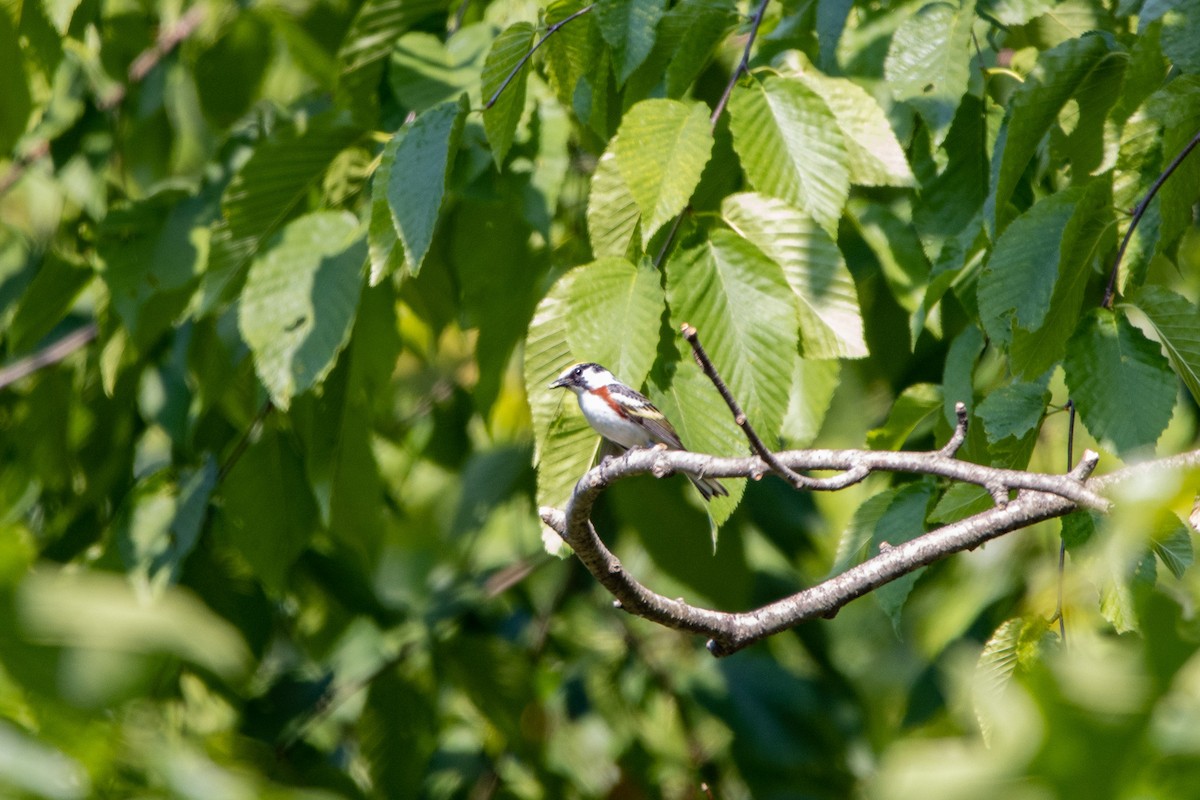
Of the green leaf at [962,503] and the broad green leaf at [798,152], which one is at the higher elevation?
the broad green leaf at [798,152]

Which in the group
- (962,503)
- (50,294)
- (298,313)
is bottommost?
(50,294)

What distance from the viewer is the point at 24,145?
12.7ft

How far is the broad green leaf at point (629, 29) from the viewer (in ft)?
7.57

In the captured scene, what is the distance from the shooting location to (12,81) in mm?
3117

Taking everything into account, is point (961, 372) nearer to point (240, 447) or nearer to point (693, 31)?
point (693, 31)

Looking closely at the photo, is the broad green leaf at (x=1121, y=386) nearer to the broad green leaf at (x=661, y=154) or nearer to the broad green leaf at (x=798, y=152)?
the broad green leaf at (x=798, y=152)

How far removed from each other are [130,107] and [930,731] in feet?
11.8

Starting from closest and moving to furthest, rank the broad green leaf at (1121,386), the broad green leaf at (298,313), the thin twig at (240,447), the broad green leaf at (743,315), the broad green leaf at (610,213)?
the broad green leaf at (1121,386)
the broad green leaf at (743,315)
the broad green leaf at (610,213)
the broad green leaf at (298,313)
the thin twig at (240,447)

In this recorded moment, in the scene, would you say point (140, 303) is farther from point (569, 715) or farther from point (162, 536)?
point (569, 715)

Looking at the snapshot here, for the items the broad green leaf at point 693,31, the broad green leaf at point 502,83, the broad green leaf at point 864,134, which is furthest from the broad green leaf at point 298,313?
the broad green leaf at point 864,134

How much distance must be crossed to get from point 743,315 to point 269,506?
1763 millimetres

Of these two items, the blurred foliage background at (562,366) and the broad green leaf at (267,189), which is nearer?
the blurred foliage background at (562,366)

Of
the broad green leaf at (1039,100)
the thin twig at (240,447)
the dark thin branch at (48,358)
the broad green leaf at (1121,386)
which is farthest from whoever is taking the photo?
the dark thin branch at (48,358)

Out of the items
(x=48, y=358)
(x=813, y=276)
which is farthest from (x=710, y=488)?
(x=48, y=358)
